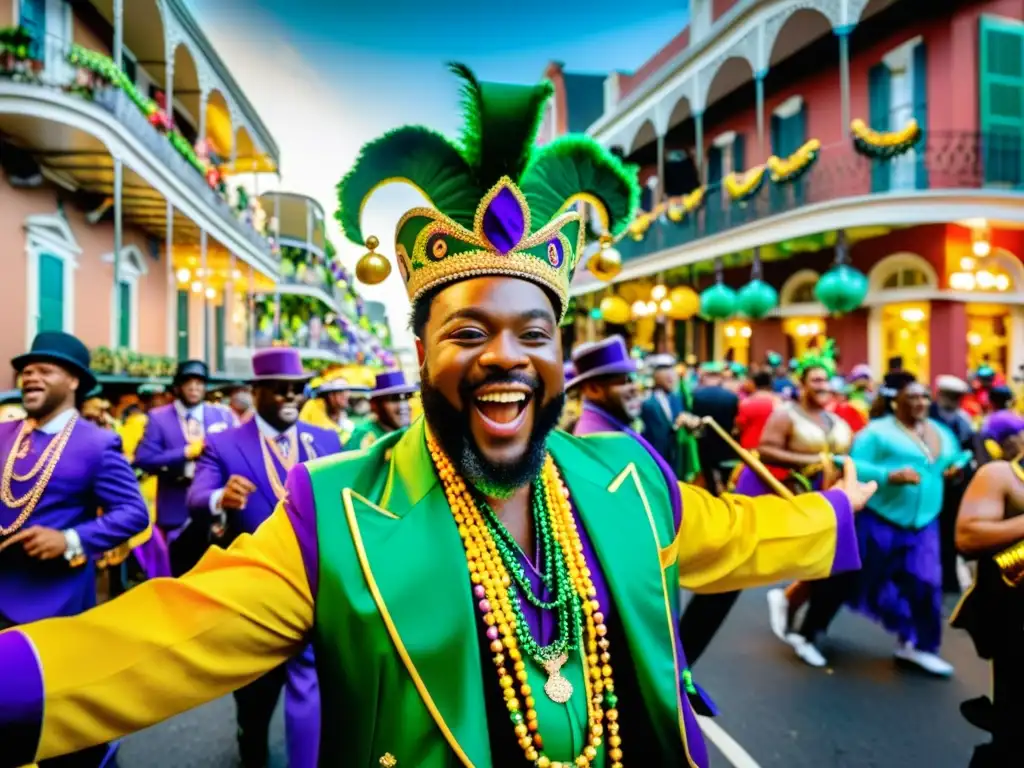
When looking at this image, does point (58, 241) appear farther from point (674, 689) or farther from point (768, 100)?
point (768, 100)

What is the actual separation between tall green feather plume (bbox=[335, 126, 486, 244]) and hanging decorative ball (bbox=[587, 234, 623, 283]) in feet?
1.73

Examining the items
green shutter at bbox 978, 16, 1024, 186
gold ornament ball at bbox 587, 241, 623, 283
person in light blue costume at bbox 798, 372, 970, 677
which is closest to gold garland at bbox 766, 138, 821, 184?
green shutter at bbox 978, 16, 1024, 186

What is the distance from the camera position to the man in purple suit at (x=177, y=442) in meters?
6.45

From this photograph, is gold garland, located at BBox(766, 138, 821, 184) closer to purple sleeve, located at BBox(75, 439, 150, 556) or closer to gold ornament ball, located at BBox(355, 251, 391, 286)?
purple sleeve, located at BBox(75, 439, 150, 556)

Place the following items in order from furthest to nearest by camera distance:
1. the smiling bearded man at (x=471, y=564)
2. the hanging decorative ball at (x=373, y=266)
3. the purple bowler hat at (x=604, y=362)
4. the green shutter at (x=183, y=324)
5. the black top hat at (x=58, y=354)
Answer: the green shutter at (x=183, y=324) < the purple bowler hat at (x=604, y=362) < the black top hat at (x=58, y=354) < the hanging decorative ball at (x=373, y=266) < the smiling bearded man at (x=471, y=564)

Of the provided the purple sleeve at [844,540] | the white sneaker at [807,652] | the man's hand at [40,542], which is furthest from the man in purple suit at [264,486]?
the white sneaker at [807,652]

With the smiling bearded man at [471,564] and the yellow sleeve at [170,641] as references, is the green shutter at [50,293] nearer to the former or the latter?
the smiling bearded man at [471,564]

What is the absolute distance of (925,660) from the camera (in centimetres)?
482

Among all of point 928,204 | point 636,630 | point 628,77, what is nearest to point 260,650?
point 636,630

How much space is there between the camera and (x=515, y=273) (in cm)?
167

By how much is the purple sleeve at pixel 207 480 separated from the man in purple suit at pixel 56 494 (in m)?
0.35

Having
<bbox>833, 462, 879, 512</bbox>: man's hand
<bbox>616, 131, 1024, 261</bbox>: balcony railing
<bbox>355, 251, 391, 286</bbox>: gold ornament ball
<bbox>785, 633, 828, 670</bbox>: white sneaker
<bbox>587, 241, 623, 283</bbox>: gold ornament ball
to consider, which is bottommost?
<bbox>785, 633, 828, 670</bbox>: white sneaker

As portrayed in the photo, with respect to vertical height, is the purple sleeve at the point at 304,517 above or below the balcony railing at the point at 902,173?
below

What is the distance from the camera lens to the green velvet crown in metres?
1.68
